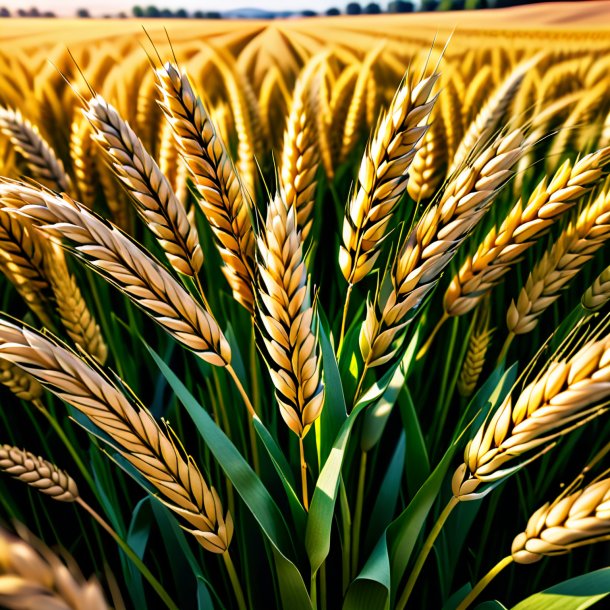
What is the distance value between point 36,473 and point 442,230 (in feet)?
1.14

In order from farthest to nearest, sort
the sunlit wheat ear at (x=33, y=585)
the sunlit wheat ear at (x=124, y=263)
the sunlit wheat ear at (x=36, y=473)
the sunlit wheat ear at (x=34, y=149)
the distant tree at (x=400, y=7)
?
the distant tree at (x=400, y=7), the sunlit wheat ear at (x=34, y=149), the sunlit wheat ear at (x=36, y=473), the sunlit wheat ear at (x=124, y=263), the sunlit wheat ear at (x=33, y=585)

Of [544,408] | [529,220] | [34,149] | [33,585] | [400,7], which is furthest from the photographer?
[400,7]

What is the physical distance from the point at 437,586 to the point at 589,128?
1.72 feet

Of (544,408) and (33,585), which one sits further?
(544,408)

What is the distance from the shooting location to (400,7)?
1.97 feet

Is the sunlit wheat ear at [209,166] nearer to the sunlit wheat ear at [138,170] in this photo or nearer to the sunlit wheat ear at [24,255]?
the sunlit wheat ear at [138,170]

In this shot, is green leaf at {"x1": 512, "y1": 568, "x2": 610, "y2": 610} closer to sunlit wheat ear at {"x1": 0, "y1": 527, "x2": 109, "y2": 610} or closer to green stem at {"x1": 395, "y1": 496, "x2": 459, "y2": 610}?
green stem at {"x1": 395, "y1": 496, "x2": 459, "y2": 610}

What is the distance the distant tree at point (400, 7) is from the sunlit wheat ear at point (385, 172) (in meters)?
0.36

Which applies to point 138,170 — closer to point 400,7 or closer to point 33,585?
point 33,585

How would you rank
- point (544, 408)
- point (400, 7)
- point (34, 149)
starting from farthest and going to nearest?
point (400, 7) < point (34, 149) < point (544, 408)

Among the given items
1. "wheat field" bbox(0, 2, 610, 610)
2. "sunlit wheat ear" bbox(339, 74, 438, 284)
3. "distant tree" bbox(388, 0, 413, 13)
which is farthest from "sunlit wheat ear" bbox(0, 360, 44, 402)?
"distant tree" bbox(388, 0, 413, 13)

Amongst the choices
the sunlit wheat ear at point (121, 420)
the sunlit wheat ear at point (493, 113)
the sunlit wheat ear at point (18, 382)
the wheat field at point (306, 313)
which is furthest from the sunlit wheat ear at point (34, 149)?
the sunlit wheat ear at point (493, 113)

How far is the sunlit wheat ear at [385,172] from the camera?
30 cm

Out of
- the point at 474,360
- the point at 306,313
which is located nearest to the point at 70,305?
the point at 306,313
